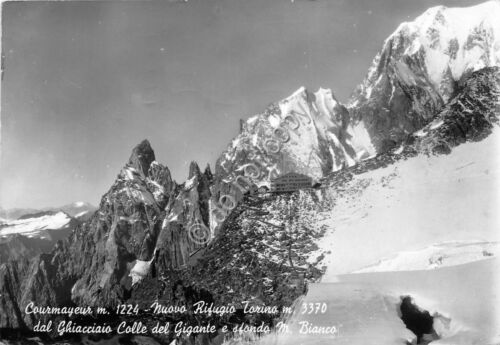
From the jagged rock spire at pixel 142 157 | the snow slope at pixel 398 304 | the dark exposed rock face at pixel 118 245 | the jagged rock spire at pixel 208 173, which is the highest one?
the jagged rock spire at pixel 142 157

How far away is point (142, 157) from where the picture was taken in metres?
13.5

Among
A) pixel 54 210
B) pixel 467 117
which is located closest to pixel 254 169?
pixel 54 210

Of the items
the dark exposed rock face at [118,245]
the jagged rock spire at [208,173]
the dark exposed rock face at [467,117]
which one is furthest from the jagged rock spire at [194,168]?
the dark exposed rock face at [467,117]

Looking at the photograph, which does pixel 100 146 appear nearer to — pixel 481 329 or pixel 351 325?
pixel 351 325

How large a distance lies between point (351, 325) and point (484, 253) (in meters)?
3.35

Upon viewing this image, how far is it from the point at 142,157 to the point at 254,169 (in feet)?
9.91

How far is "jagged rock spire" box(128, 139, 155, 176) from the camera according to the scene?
42.8 feet

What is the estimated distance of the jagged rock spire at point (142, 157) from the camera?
42.8 ft

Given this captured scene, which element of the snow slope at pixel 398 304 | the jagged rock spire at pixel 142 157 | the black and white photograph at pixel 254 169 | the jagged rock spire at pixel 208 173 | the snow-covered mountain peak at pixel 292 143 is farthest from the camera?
the jagged rock spire at pixel 142 157

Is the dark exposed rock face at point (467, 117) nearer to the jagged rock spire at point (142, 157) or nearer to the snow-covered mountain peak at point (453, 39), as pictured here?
the snow-covered mountain peak at point (453, 39)

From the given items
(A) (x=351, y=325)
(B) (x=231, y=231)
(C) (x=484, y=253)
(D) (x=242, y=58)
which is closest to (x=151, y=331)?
(B) (x=231, y=231)

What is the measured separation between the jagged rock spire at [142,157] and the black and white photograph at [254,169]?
86 millimetres

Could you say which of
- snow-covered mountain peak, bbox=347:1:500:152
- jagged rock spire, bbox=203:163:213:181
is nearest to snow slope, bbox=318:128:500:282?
snow-covered mountain peak, bbox=347:1:500:152

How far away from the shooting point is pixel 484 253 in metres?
11.1
